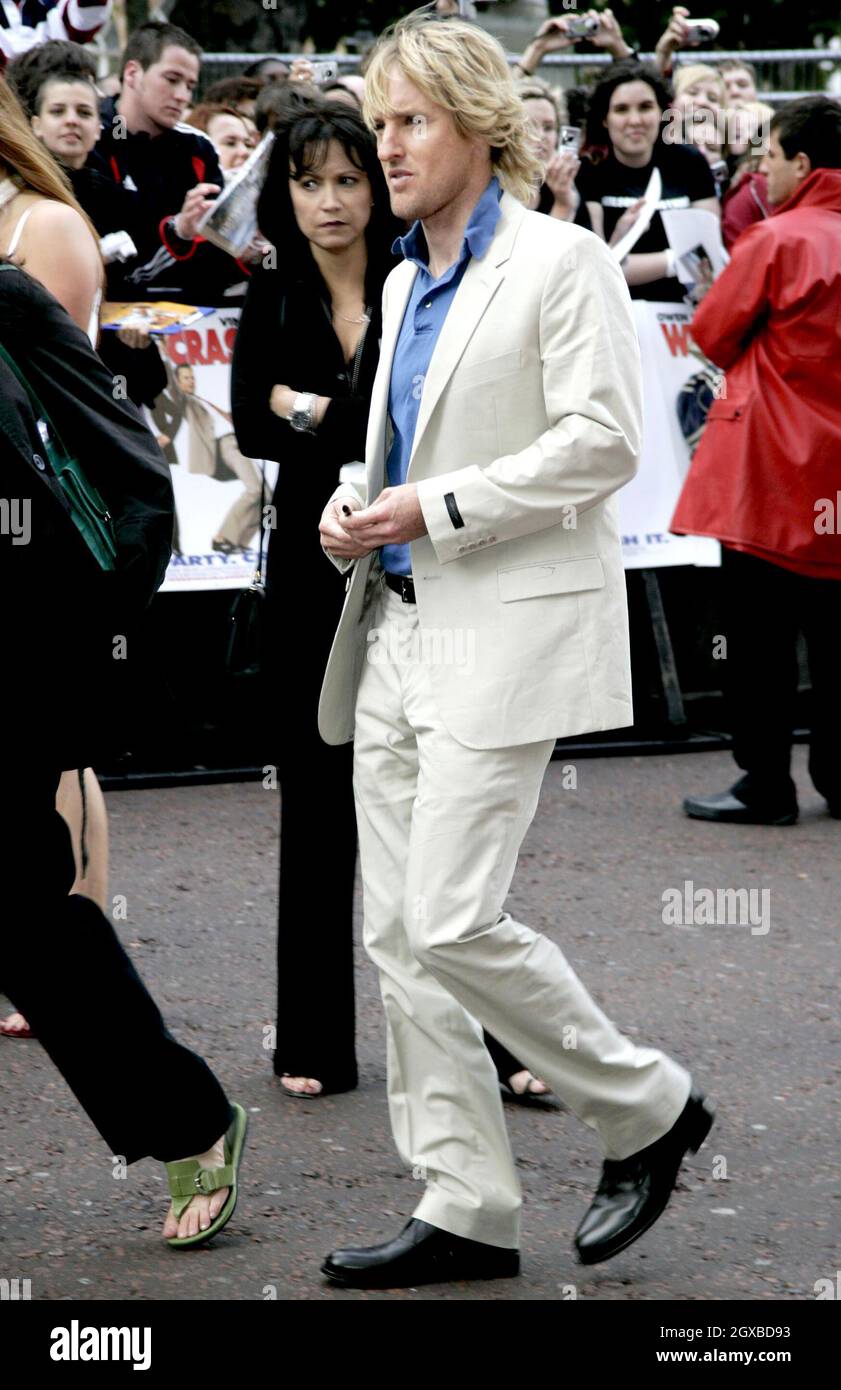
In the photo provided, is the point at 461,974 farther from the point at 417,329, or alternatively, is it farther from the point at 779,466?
the point at 779,466

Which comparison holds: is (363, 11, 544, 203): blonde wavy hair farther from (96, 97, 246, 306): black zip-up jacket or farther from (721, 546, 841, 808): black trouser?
(96, 97, 246, 306): black zip-up jacket

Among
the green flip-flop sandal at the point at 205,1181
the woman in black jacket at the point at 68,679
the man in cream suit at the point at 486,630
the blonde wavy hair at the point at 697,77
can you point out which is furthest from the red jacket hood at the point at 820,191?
the green flip-flop sandal at the point at 205,1181

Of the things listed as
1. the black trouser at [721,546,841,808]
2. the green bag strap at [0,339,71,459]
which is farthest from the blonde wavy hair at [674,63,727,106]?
the green bag strap at [0,339,71,459]

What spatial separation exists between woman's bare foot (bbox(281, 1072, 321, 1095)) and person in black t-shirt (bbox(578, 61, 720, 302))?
4891mm

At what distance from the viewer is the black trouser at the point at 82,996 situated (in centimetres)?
350

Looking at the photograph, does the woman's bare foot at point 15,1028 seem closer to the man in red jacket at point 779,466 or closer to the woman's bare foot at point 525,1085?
the woman's bare foot at point 525,1085

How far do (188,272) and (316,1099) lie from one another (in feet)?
13.7

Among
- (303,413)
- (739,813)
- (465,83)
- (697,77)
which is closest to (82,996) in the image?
(303,413)

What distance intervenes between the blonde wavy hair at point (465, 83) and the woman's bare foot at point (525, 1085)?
2.02m

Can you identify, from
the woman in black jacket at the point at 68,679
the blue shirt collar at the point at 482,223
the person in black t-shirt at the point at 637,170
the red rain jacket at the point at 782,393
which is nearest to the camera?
the woman in black jacket at the point at 68,679

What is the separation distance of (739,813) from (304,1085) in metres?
3.12

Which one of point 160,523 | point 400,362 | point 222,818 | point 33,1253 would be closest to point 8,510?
point 160,523
